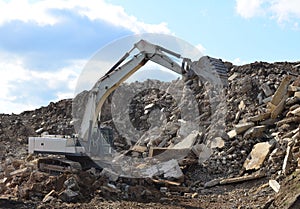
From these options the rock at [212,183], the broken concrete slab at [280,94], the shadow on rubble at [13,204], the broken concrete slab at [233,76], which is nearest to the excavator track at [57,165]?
the shadow on rubble at [13,204]

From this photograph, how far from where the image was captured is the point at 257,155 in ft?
37.8

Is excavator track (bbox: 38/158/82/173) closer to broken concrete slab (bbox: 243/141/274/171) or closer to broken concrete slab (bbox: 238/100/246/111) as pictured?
broken concrete slab (bbox: 243/141/274/171)

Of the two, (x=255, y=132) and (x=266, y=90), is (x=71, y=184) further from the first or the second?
(x=266, y=90)

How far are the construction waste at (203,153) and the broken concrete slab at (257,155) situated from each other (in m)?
0.03

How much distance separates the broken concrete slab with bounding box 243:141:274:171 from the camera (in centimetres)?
1122

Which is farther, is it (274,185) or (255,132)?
(255,132)

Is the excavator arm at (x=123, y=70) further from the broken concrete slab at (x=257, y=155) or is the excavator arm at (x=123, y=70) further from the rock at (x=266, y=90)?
the rock at (x=266, y=90)

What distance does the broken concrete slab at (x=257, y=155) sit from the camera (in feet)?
36.8

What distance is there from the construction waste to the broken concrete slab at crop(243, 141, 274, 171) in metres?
0.03

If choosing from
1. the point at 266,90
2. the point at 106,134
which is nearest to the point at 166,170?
the point at 106,134

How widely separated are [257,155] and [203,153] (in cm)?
149

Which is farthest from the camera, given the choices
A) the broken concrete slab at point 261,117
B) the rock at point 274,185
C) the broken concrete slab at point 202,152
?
the broken concrete slab at point 261,117

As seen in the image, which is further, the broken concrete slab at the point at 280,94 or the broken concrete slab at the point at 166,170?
the broken concrete slab at the point at 280,94

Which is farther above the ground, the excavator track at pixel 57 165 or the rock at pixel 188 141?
the rock at pixel 188 141
